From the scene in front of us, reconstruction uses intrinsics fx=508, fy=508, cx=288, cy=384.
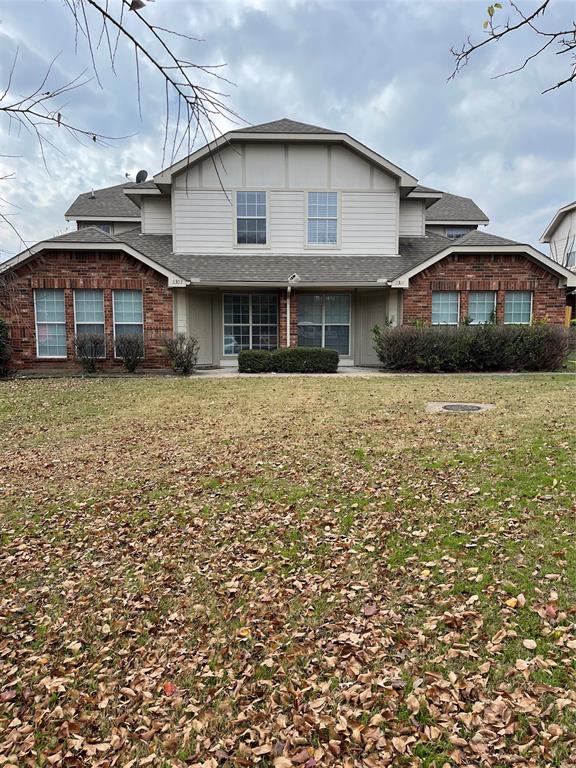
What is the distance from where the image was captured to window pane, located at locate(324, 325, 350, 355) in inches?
681

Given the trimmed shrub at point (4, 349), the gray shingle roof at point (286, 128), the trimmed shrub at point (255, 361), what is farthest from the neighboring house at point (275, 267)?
the trimmed shrub at point (255, 361)

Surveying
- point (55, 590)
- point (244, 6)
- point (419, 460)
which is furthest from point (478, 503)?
point (244, 6)

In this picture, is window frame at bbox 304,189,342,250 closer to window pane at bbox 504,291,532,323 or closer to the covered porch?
the covered porch

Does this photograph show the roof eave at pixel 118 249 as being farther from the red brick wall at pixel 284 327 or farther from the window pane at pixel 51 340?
the red brick wall at pixel 284 327

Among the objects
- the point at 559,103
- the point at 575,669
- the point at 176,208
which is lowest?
the point at 575,669

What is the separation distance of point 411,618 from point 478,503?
1.78 m

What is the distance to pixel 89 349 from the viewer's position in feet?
48.2

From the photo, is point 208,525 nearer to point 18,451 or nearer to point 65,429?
point 18,451

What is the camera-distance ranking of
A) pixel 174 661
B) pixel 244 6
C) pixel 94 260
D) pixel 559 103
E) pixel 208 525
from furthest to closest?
pixel 94 260 → pixel 208 525 → pixel 559 103 → pixel 174 661 → pixel 244 6

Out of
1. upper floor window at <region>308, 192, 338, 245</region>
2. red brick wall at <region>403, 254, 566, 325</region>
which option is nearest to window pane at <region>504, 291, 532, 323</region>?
red brick wall at <region>403, 254, 566, 325</region>

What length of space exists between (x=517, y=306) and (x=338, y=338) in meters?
5.73

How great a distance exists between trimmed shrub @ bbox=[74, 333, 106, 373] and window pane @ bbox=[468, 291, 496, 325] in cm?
1124

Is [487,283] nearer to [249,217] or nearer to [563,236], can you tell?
[249,217]

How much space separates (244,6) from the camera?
8.78 feet
